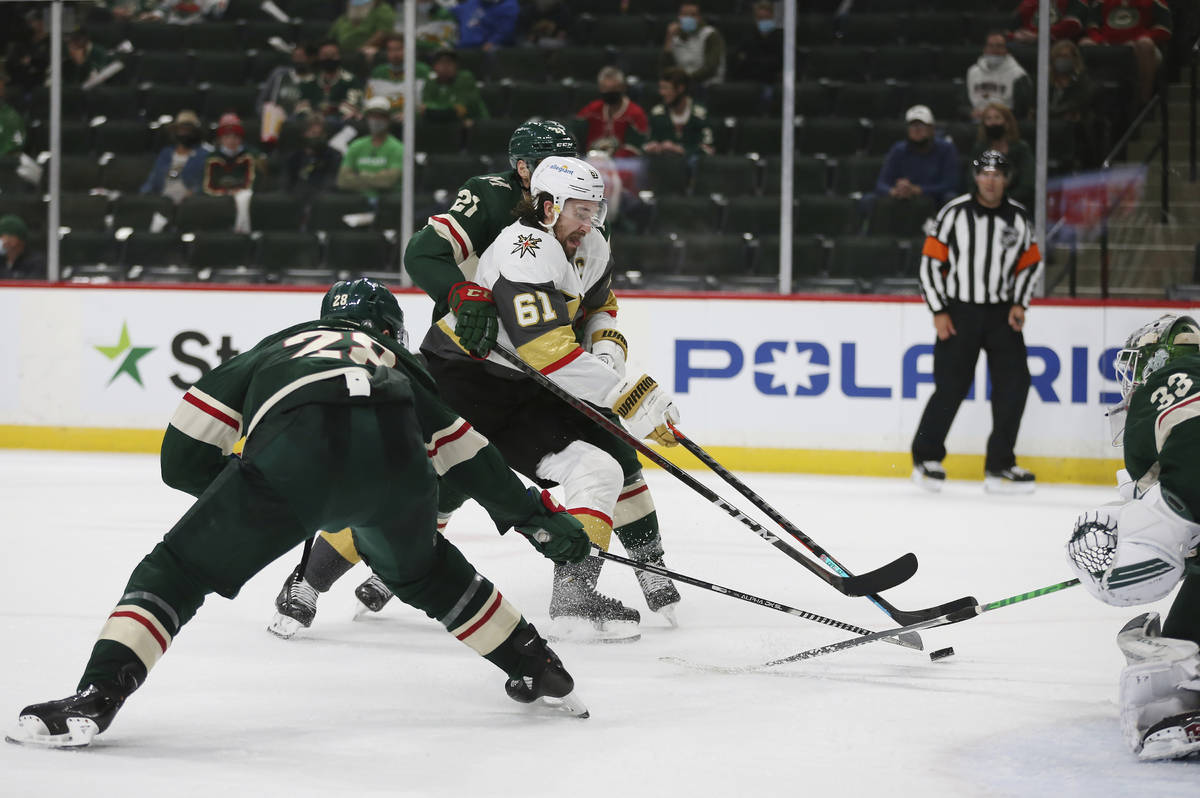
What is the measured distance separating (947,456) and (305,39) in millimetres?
3938

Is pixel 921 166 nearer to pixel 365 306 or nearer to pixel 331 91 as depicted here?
pixel 331 91

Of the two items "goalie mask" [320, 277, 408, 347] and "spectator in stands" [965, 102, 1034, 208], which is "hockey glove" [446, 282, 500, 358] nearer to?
"goalie mask" [320, 277, 408, 347]

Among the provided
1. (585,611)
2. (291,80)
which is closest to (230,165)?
(291,80)

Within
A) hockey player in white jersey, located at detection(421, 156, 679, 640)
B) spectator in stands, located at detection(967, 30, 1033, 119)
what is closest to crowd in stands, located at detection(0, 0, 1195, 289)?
spectator in stands, located at detection(967, 30, 1033, 119)

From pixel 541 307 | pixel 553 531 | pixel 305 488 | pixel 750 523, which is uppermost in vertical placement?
pixel 541 307

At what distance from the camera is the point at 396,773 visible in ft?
8.46

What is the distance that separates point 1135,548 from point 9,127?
6437 mm

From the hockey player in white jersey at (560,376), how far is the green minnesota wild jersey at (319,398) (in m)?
0.64

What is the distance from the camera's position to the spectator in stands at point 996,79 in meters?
6.69

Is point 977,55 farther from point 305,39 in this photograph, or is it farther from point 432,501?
point 432,501

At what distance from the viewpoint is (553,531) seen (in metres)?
2.89

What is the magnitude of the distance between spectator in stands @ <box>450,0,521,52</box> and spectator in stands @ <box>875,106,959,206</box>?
6.90 feet

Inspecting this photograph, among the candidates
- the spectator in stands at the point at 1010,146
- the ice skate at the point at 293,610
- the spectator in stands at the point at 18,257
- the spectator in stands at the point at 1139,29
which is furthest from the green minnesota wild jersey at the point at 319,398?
the spectator in stands at the point at 18,257

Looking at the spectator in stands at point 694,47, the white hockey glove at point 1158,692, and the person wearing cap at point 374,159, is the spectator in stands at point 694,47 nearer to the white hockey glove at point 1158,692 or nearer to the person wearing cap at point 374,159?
the person wearing cap at point 374,159
